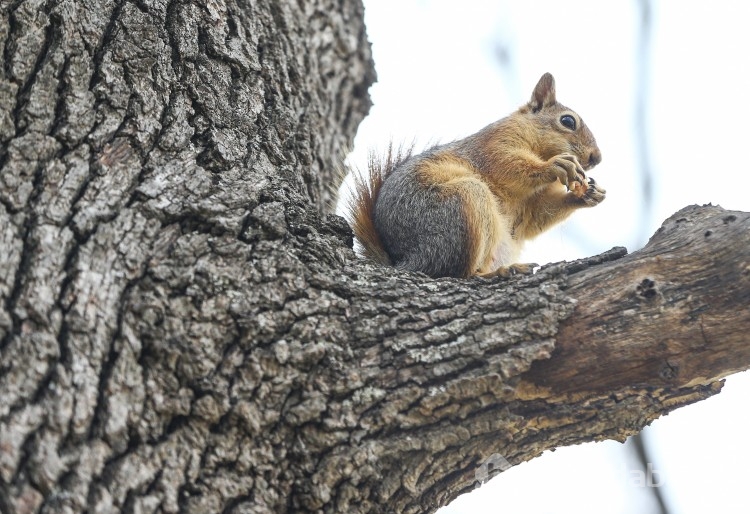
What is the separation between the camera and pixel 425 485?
180cm

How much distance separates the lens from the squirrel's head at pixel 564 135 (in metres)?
3.79

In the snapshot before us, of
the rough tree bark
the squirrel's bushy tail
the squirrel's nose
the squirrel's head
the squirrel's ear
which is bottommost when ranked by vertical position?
the rough tree bark

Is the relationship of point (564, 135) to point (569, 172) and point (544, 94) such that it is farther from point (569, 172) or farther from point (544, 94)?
point (569, 172)

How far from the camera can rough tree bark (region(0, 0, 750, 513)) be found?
152 cm

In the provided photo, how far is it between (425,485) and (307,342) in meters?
0.43

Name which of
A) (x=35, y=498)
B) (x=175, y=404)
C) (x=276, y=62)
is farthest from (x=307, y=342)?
(x=276, y=62)

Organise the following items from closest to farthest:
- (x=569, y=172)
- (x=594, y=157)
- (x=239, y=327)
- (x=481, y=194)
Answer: (x=239, y=327) → (x=481, y=194) → (x=569, y=172) → (x=594, y=157)

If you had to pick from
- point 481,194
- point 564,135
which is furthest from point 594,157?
point 481,194

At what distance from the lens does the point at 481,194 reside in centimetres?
292

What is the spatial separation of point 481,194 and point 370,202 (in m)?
0.51

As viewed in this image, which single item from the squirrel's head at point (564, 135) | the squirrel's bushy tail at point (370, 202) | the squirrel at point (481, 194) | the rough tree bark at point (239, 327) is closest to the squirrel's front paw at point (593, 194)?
the squirrel at point (481, 194)

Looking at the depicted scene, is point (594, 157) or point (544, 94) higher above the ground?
point (544, 94)

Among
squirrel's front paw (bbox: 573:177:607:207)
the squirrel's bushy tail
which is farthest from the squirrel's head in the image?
the squirrel's bushy tail

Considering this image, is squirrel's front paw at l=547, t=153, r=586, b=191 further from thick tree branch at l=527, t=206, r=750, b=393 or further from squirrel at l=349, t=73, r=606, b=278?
thick tree branch at l=527, t=206, r=750, b=393
